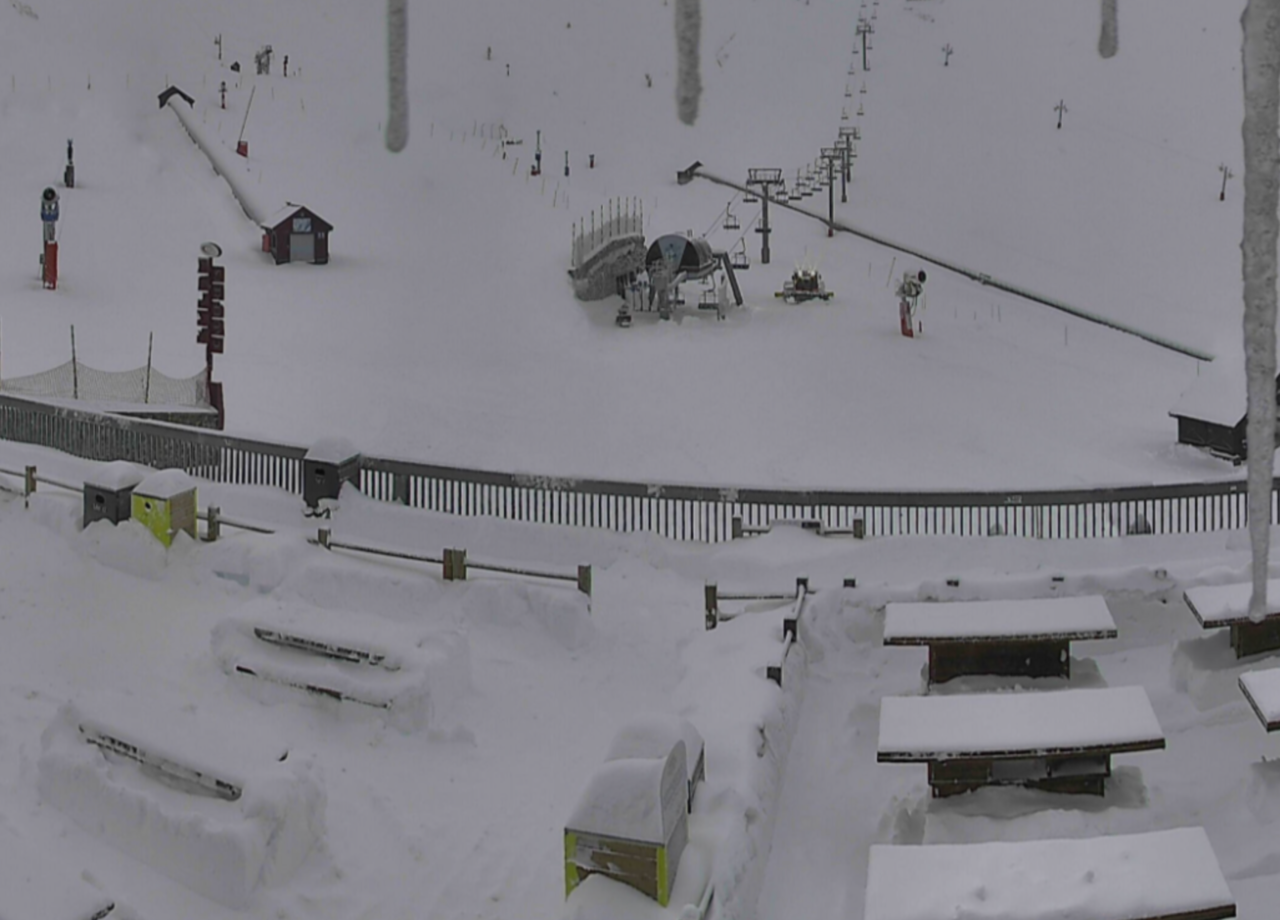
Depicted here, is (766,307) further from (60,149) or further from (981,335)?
(60,149)

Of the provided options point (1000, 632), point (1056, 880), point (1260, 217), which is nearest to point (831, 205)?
point (1000, 632)

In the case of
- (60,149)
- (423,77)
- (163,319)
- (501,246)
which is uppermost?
(423,77)

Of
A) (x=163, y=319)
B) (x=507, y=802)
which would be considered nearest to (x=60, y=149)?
(x=163, y=319)

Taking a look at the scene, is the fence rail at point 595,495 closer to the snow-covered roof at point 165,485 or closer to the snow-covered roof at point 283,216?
the snow-covered roof at point 165,485

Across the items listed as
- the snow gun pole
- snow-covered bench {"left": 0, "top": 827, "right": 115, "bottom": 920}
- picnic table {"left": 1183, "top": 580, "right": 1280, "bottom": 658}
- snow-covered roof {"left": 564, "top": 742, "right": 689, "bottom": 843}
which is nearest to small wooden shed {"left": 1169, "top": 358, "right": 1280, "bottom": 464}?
picnic table {"left": 1183, "top": 580, "right": 1280, "bottom": 658}

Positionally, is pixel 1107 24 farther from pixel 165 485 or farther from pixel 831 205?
pixel 831 205

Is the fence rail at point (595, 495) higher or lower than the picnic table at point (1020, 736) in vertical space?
higher

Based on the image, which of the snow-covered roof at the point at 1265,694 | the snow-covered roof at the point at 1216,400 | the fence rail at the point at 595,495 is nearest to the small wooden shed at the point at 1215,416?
the snow-covered roof at the point at 1216,400
